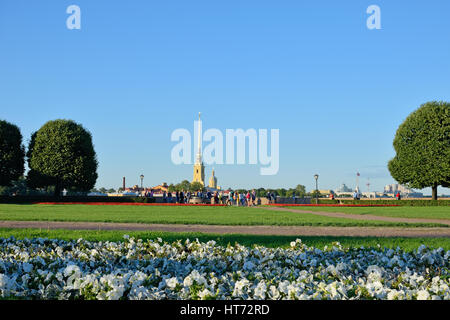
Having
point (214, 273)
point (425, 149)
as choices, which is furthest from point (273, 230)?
point (425, 149)

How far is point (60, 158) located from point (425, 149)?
43.6 meters

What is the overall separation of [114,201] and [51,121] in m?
15.7

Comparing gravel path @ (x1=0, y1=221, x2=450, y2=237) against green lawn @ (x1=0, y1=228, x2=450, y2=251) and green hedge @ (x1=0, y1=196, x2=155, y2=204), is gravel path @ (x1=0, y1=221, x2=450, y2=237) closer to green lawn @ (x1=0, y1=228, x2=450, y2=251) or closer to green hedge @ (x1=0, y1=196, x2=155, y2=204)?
green lawn @ (x1=0, y1=228, x2=450, y2=251)

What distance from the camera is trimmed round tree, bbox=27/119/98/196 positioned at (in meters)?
54.9

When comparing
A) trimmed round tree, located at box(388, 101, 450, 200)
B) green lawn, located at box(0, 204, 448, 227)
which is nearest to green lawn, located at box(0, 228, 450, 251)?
green lawn, located at box(0, 204, 448, 227)

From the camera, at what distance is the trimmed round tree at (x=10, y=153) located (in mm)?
54781

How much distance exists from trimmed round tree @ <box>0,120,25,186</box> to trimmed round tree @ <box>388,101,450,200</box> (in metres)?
47.1

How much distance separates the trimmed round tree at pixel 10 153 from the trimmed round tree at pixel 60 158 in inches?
57.3

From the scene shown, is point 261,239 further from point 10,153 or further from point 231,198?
point 10,153

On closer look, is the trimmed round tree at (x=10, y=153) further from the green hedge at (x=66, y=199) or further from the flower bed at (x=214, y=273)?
the flower bed at (x=214, y=273)

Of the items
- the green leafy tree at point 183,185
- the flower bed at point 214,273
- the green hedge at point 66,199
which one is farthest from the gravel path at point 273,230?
the green leafy tree at point 183,185
